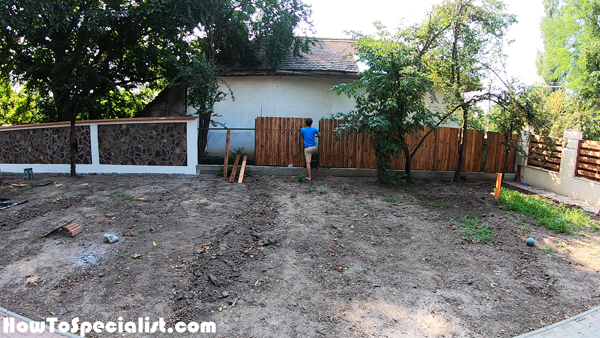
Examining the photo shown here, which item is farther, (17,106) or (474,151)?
(17,106)

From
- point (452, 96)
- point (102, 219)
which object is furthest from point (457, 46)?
point (102, 219)

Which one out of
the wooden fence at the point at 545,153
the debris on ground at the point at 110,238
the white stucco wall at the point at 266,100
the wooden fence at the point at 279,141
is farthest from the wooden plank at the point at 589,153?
the debris on ground at the point at 110,238

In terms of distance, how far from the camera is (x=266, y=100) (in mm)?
12320

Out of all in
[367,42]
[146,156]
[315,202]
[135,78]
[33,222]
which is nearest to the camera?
[33,222]

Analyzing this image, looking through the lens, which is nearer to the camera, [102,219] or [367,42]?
[102,219]

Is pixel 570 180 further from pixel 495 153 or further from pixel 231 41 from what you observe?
pixel 231 41

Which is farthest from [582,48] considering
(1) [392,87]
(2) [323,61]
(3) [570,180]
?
(1) [392,87]

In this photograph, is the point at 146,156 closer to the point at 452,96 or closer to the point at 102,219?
the point at 102,219

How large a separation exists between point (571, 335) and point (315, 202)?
4.54 m

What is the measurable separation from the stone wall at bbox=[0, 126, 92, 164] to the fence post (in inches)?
513

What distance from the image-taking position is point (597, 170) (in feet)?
27.3


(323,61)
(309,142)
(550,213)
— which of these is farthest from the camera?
(323,61)

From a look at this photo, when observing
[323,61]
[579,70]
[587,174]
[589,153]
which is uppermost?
[579,70]

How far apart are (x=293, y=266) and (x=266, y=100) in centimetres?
851
